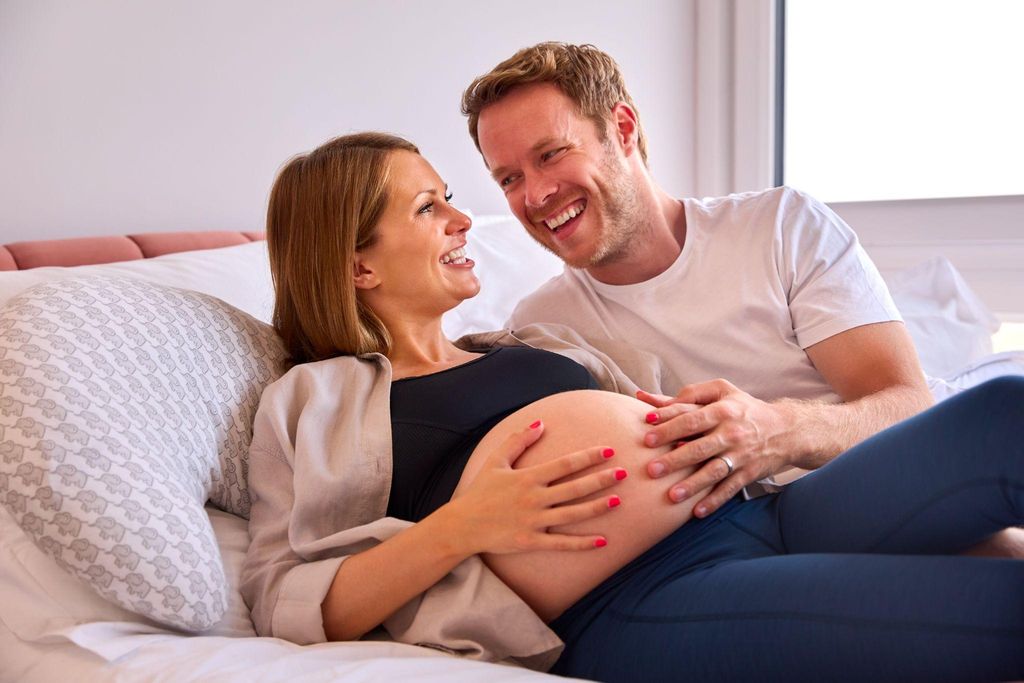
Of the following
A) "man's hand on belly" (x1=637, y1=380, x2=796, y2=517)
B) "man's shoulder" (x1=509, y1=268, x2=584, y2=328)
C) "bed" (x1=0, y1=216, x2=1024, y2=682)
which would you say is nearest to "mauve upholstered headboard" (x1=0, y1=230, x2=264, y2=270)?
"bed" (x1=0, y1=216, x2=1024, y2=682)

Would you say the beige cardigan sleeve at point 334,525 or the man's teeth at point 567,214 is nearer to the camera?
the beige cardigan sleeve at point 334,525

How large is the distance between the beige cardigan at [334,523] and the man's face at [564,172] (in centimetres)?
47

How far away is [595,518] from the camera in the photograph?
3.34 ft

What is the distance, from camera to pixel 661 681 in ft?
2.99

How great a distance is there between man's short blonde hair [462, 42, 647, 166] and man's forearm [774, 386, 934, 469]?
0.66 metres

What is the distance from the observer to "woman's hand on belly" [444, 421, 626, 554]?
3.24ft

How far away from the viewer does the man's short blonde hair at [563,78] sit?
162cm

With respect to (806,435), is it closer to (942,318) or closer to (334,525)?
(334,525)

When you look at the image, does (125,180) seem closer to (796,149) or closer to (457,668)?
(457,668)

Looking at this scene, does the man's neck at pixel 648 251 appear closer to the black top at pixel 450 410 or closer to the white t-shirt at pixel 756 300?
the white t-shirt at pixel 756 300

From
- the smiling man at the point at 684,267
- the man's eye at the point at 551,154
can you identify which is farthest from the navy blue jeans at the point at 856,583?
the man's eye at the point at 551,154

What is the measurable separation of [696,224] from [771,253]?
6.1 inches

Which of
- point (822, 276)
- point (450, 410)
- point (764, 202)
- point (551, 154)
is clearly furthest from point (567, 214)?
point (450, 410)

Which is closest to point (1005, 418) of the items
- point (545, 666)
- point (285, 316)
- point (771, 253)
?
point (545, 666)
